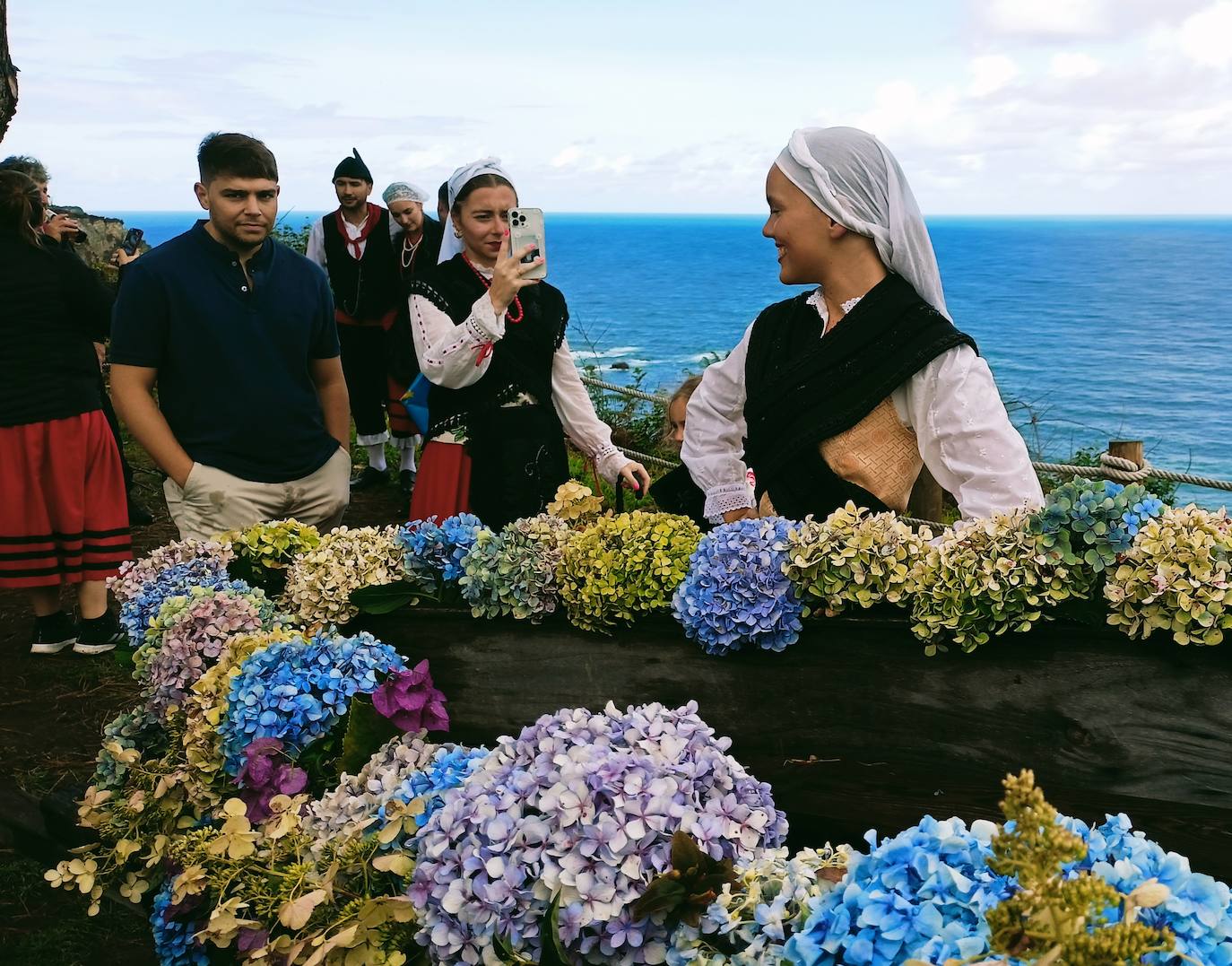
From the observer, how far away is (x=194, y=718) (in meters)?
2.59

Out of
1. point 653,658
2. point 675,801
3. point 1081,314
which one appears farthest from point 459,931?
point 1081,314

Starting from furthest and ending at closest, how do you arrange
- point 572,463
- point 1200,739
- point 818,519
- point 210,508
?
point 572,463
point 210,508
point 818,519
point 1200,739

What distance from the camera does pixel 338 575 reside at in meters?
2.86

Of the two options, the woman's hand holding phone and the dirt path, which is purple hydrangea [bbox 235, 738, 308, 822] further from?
the woman's hand holding phone

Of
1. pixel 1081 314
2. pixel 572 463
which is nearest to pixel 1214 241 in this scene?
pixel 1081 314

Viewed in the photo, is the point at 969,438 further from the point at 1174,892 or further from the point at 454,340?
the point at 454,340

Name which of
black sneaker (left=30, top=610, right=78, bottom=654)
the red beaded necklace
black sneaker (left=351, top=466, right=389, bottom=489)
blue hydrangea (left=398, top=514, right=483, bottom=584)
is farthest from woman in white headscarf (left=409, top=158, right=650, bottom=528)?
black sneaker (left=351, top=466, right=389, bottom=489)

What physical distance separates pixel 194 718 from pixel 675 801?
1367 mm

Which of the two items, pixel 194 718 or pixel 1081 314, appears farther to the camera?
pixel 1081 314

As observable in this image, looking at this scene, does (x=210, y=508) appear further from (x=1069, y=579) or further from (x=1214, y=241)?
(x=1214, y=241)

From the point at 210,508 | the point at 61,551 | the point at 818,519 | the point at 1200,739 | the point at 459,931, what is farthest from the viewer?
the point at 61,551

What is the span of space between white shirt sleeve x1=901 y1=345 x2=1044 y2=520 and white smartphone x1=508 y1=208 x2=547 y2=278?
139 centimetres

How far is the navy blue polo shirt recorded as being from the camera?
3.65 m

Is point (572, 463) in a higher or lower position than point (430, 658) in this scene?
lower
